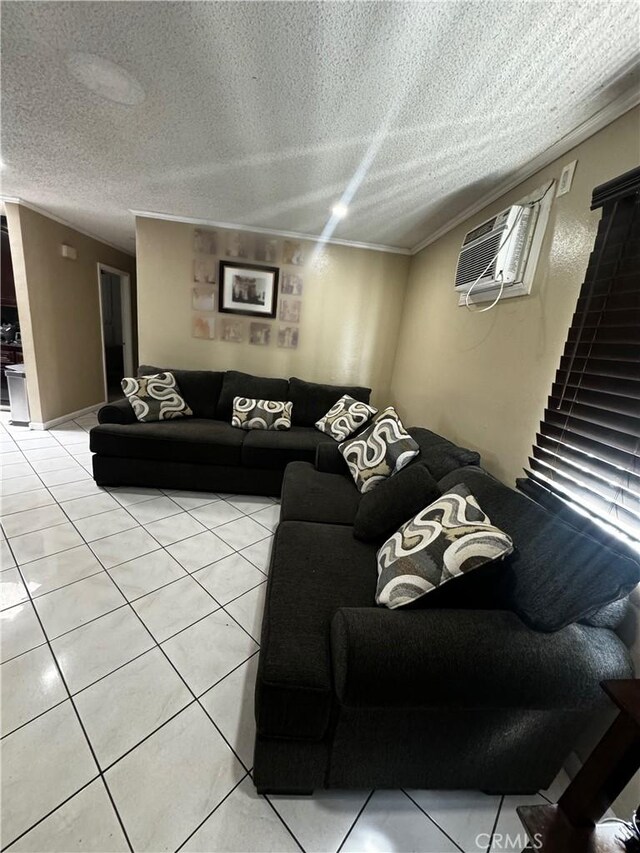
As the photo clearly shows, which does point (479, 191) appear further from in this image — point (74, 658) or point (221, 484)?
point (74, 658)

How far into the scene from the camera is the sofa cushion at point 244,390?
3115 millimetres

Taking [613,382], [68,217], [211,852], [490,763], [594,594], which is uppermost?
[68,217]

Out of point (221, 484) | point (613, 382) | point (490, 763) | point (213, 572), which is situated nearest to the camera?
point (490, 763)

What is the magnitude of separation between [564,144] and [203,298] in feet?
9.74

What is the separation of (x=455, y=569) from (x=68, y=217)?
4755 millimetres

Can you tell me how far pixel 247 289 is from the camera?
3.30m

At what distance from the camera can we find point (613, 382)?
1.20 metres

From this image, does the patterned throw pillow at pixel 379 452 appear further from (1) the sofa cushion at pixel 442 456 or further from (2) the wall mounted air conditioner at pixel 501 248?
(2) the wall mounted air conditioner at pixel 501 248

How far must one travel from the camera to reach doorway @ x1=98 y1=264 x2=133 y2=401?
196 inches

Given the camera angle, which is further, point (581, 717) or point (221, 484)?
point (221, 484)

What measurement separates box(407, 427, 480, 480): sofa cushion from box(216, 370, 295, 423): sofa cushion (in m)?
1.57

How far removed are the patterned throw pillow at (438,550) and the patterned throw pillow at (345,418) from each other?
5.22 feet

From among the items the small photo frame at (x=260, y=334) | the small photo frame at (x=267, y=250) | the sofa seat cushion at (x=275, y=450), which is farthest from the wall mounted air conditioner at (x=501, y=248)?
the small photo frame at (x=260, y=334)

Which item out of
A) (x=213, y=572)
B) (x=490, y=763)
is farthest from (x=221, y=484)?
(x=490, y=763)
